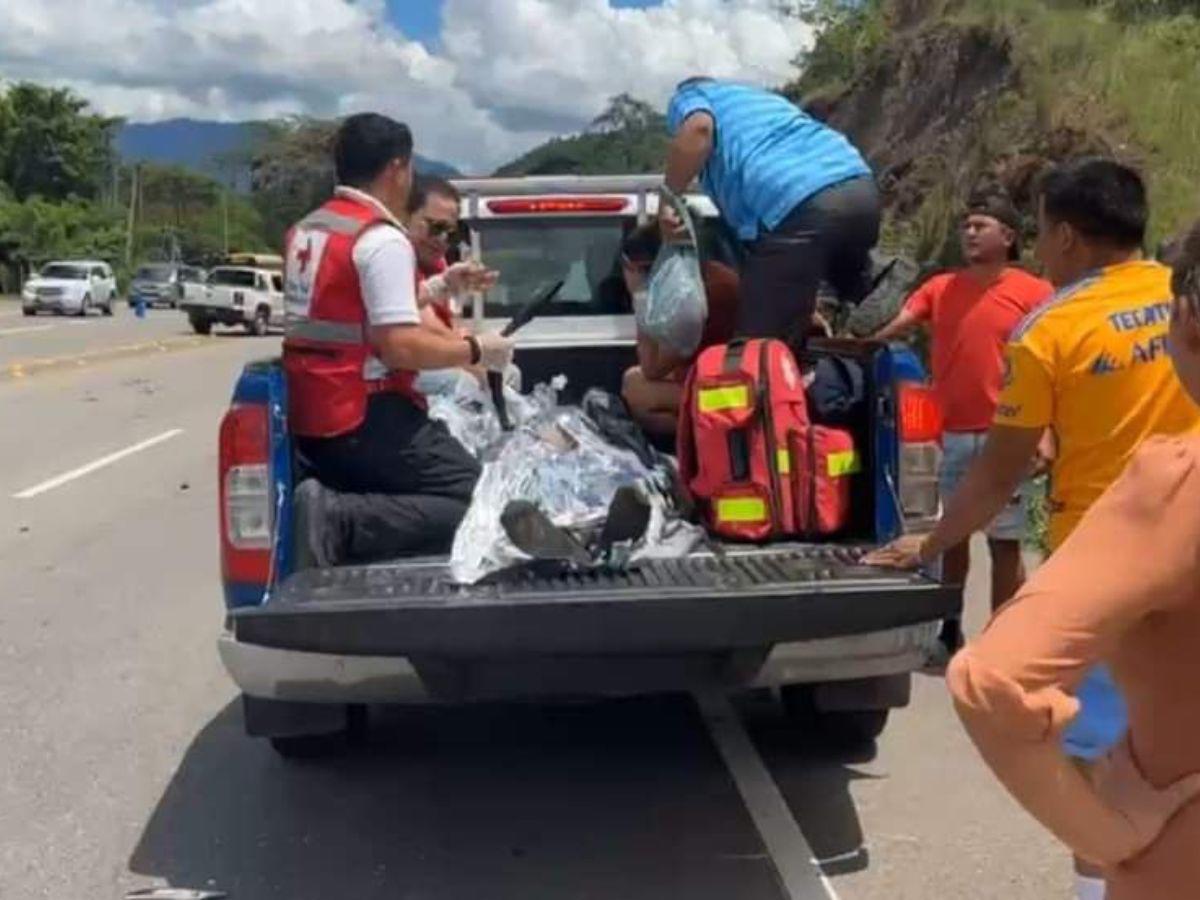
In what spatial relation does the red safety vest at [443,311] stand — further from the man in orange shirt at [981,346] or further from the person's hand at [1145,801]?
the person's hand at [1145,801]

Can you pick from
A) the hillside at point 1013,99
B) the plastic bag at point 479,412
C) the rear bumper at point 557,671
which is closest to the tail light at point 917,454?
the rear bumper at point 557,671

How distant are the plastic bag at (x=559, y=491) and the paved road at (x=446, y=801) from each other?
35.0 inches

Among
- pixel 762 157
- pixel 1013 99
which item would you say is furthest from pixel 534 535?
pixel 1013 99

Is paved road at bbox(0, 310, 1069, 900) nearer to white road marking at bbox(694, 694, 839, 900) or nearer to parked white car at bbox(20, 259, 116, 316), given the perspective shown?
white road marking at bbox(694, 694, 839, 900)

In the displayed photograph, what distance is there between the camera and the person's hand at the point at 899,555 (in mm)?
4766

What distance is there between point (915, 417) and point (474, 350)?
135 cm

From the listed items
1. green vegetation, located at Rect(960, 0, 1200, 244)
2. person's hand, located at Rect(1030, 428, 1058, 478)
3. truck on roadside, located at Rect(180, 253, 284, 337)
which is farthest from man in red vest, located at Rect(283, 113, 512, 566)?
truck on roadside, located at Rect(180, 253, 284, 337)

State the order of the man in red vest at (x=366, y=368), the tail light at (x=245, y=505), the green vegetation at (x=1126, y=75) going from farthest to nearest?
the green vegetation at (x=1126, y=75)
the man in red vest at (x=366, y=368)
the tail light at (x=245, y=505)

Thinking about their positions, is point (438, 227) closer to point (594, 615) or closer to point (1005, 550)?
point (1005, 550)

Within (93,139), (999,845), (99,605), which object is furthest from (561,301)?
(93,139)

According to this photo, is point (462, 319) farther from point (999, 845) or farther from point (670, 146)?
point (999, 845)

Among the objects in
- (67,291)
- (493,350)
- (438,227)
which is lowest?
(67,291)

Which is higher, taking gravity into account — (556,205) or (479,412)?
(556,205)

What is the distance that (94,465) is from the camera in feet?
49.2
